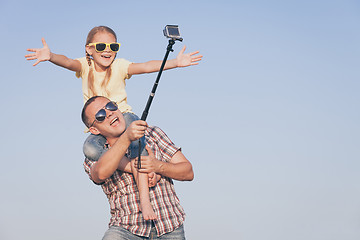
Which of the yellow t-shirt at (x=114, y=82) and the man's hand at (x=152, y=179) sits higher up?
the yellow t-shirt at (x=114, y=82)

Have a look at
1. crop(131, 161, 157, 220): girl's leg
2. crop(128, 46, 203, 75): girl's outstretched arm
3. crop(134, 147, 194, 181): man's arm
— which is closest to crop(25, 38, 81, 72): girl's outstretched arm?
crop(128, 46, 203, 75): girl's outstretched arm

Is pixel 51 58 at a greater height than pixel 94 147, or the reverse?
pixel 51 58

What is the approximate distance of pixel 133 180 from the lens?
6160 mm

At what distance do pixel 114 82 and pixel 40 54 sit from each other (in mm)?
1193

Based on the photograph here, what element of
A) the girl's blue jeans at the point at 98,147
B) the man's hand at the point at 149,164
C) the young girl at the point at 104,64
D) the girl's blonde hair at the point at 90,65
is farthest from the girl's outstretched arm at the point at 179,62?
the man's hand at the point at 149,164

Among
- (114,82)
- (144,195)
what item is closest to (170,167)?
(144,195)

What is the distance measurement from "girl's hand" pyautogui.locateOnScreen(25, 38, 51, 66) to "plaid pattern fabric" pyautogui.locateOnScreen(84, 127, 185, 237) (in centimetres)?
174

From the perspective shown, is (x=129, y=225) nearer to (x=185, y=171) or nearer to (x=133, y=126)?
(x=185, y=171)

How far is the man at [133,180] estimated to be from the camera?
580 cm

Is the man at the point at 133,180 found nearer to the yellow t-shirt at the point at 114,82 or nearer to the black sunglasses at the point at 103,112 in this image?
the black sunglasses at the point at 103,112

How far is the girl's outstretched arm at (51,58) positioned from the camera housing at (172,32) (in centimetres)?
256

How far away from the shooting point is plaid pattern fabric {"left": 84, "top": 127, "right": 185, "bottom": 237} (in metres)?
5.85

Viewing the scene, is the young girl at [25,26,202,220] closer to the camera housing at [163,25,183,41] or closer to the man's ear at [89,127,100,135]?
the man's ear at [89,127,100,135]

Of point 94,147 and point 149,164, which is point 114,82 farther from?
point 149,164
